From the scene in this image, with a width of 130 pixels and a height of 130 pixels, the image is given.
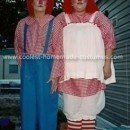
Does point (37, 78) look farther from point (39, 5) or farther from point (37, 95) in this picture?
point (39, 5)

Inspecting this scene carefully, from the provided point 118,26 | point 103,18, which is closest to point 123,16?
point 118,26

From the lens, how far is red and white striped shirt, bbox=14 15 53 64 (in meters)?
4.50

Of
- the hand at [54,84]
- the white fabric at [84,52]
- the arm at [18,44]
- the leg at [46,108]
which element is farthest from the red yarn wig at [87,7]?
the leg at [46,108]

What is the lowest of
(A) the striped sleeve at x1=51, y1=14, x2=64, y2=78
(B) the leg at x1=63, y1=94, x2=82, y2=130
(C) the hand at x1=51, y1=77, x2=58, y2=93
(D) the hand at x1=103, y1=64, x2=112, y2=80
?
(B) the leg at x1=63, y1=94, x2=82, y2=130

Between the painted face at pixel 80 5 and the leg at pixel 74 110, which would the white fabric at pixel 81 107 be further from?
the painted face at pixel 80 5

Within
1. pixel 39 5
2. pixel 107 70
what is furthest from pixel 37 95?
pixel 39 5

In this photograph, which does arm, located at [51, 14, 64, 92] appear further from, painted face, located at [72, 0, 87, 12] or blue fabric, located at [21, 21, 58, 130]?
painted face, located at [72, 0, 87, 12]

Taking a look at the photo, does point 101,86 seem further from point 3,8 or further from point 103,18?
point 3,8

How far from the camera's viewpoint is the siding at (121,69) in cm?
811

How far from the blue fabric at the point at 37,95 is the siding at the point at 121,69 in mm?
3764

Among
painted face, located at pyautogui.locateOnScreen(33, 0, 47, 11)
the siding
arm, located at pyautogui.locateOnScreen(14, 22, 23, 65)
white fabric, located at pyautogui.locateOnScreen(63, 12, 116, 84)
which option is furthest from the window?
white fabric, located at pyautogui.locateOnScreen(63, 12, 116, 84)

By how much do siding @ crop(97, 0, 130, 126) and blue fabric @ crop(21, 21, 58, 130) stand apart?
3.76 meters

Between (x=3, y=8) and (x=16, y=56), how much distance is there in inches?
302

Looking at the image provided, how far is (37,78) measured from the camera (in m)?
4.42
